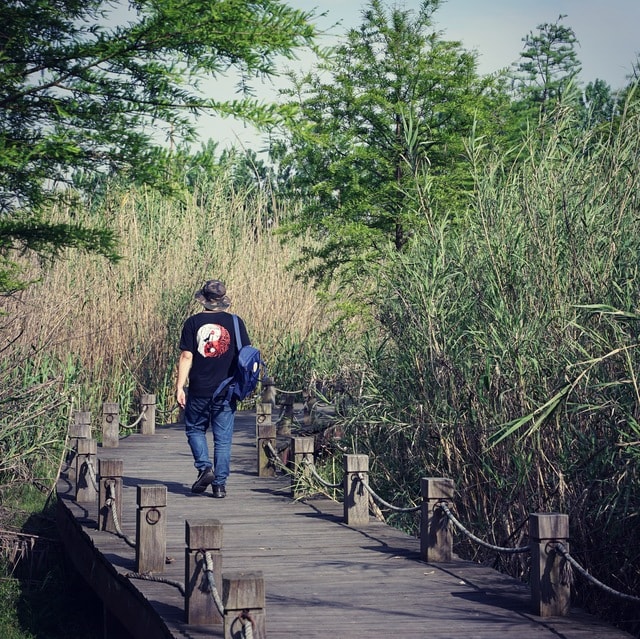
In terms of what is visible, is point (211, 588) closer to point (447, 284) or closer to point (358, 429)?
point (447, 284)

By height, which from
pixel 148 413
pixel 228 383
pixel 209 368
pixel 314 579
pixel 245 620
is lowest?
pixel 314 579

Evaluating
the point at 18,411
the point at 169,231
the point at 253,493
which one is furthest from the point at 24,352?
the point at 169,231

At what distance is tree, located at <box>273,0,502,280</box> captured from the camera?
41.3 feet

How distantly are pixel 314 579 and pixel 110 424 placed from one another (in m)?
5.98

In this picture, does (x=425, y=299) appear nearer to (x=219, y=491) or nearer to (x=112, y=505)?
(x=219, y=491)

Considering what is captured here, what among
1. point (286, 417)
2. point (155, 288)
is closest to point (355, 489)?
point (286, 417)

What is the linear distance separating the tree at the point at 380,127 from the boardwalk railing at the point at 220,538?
4.32m

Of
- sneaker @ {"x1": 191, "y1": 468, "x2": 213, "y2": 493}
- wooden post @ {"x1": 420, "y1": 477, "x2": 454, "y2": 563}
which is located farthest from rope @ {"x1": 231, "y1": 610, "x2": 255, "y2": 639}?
sneaker @ {"x1": 191, "y1": 468, "x2": 213, "y2": 493}

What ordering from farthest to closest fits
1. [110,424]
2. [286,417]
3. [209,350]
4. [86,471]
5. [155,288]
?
[155,288] → [286,417] → [110,424] → [86,471] → [209,350]

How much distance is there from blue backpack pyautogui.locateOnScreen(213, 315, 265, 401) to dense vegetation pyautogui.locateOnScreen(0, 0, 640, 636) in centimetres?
105

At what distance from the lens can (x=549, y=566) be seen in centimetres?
516

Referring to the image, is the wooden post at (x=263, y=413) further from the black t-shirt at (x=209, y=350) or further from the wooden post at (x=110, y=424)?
the black t-shirt at (x=209, y=350)

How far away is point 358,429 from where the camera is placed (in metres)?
9.78

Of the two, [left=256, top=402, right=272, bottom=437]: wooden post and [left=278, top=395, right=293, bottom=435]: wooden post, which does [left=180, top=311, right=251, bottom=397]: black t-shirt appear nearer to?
[left=256, top=402, right=272, bottom=437]: wooden post
